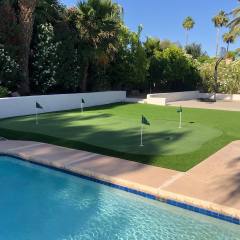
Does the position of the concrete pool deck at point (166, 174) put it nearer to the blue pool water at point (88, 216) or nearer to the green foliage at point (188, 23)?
the blue pool water at point (88, 216)

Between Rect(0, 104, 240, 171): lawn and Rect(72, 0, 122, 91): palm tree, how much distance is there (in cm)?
568

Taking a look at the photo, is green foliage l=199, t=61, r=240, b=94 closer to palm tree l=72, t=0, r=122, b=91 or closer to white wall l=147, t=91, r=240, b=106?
white wall l=147, t=91, r=240, b=106

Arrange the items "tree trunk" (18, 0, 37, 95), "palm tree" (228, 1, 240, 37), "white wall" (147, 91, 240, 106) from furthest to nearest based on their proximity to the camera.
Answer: "white wall" (147, 91, 240, 106), "palm tree" (228, 1, 240, 37), "tree trunk" (18, 0, 37, 95)

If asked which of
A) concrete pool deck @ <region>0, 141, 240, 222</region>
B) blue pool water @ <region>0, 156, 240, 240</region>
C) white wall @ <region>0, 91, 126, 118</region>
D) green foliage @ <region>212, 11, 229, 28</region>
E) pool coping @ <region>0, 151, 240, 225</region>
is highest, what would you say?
green foliage @ <region>212, 11, 229, 28</region>

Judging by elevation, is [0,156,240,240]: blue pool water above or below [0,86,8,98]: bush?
below

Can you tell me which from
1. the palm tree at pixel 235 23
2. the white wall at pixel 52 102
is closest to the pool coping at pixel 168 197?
the white wall at pixel 52 102

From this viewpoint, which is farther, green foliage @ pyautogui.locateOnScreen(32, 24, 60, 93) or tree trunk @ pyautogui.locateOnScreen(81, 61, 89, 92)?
tree trunk @ pyautogui.locateOnScreen(81, 61, 89, 92)

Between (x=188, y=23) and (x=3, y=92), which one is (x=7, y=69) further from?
(x=188, y=23)

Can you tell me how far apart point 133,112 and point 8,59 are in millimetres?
6976

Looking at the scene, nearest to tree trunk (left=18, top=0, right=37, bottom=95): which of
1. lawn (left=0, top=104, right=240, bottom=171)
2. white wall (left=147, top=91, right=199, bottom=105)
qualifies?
lawn (left=0, top=104, right=240, bottom=171)

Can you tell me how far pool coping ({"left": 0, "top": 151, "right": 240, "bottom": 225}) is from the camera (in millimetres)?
6348

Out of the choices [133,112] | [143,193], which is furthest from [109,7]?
[143,193]

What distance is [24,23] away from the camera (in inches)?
743

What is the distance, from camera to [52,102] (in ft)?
62.3
